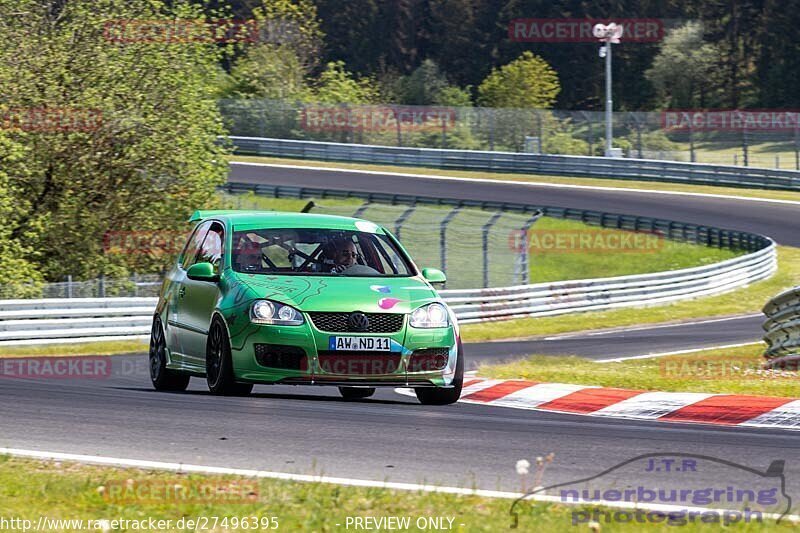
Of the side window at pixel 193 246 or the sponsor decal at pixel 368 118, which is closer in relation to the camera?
the side window at pixel 193 246

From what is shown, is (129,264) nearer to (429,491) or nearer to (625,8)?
(429,491)

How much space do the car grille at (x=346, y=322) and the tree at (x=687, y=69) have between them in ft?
248

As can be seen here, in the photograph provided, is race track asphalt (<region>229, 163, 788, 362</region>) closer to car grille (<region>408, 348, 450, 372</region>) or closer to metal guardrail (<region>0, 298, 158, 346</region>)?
metal guardrail (<region>0, 298, 158, 346</region>)

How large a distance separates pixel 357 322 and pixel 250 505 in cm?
405

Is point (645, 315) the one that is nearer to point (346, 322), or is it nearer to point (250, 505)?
point (346, 322)

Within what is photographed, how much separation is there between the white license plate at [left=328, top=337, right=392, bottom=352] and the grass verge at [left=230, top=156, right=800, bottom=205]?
39.9 meters

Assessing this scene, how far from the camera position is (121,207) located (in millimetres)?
31453

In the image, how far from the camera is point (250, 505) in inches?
231

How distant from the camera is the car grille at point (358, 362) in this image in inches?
385

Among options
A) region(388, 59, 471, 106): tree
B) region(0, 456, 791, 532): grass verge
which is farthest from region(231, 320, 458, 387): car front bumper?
region(388, 59, 471, 106): tree

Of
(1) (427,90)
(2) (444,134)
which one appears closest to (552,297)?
(2) (444,134)

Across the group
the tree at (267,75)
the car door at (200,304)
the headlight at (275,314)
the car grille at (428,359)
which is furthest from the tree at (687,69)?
the headlight at (275,314)

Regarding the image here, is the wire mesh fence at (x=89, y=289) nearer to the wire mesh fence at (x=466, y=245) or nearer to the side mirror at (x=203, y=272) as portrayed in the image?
the wire mesh fence at (x=466, y=245)

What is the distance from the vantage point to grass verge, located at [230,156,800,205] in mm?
48875
